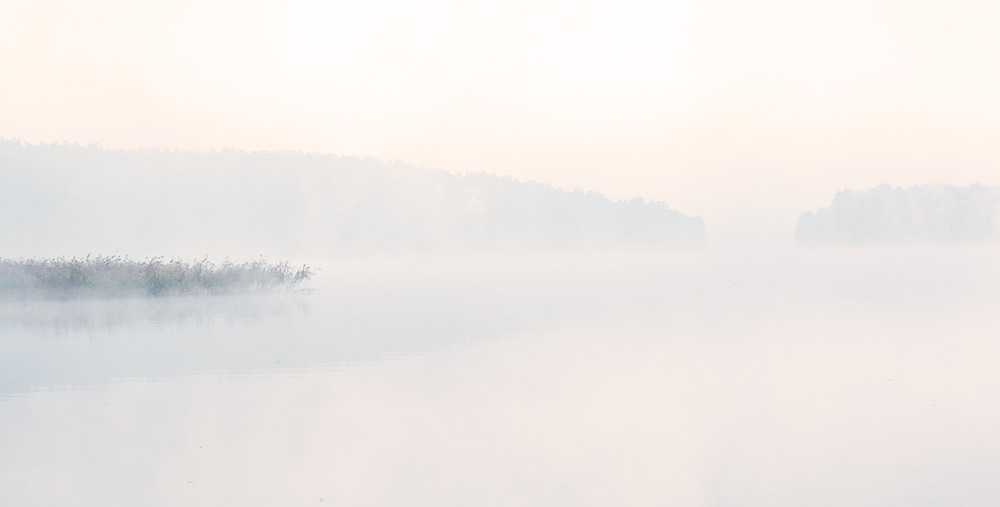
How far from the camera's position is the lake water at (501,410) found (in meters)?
5.69

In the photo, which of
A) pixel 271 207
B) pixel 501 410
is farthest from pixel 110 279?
pixel 271 207

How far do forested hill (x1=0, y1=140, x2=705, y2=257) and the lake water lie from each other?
162ft

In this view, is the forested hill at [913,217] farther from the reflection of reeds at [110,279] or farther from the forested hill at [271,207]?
the reflection of reeds at [110,279]

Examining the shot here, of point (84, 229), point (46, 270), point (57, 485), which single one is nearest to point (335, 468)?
point (57, 485)

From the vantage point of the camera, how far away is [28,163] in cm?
6266

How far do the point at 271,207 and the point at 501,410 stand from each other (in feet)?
218

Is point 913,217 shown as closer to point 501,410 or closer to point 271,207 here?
point 271,207

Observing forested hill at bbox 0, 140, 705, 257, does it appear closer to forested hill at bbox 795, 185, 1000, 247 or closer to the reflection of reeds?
forested hill at bbox 795, 185, 1000, 247

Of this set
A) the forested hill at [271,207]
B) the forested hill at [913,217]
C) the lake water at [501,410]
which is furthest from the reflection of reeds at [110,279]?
the forested hill at [913,217]

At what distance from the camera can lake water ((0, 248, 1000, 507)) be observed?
5.69 metres

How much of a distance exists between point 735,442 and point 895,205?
67.2 m

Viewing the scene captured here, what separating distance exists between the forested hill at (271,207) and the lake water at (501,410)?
1940 inches

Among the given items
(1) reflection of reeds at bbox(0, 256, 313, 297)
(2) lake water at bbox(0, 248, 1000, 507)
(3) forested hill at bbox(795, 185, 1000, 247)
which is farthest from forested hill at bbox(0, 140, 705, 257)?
(2) lake water at bbox(0, 248, 1000, 507)

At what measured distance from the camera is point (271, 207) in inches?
2827
